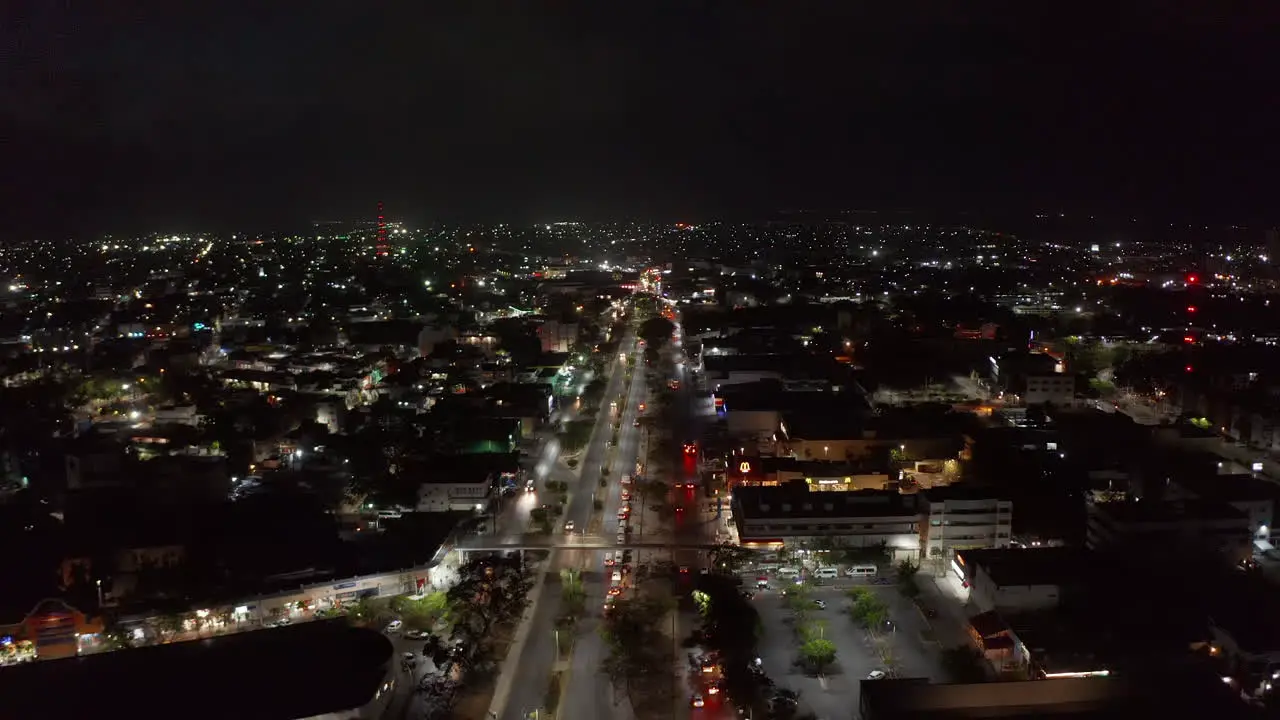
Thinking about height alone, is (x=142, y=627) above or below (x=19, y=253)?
below

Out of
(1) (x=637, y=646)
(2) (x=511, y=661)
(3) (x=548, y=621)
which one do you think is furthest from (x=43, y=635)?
(1) (x=637, y=646)

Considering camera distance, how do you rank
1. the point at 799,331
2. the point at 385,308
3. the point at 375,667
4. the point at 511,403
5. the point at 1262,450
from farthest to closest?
the point at 385,308
the point at 799,331
the point at 511,403
the point at 1262,450
the point at 375,667

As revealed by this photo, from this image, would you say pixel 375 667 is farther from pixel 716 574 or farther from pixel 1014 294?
pixel 1014 294

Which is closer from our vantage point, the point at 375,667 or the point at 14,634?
the point at 375,667

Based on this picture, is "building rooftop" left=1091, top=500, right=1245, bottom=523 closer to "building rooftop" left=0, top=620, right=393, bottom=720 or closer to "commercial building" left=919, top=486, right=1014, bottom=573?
"commercial building" left=919, top=486, right=1014, bottom=573

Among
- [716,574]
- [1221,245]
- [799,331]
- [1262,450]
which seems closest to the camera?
[716,574]

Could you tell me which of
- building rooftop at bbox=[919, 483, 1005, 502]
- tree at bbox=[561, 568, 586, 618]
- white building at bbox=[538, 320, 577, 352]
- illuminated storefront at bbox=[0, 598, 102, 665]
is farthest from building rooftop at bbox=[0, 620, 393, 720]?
white building at bbox=[538, 320, 577, 352]

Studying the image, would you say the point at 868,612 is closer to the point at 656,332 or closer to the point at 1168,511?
the point at 1168,511

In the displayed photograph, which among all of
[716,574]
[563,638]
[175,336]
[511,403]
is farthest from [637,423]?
[175,336]
